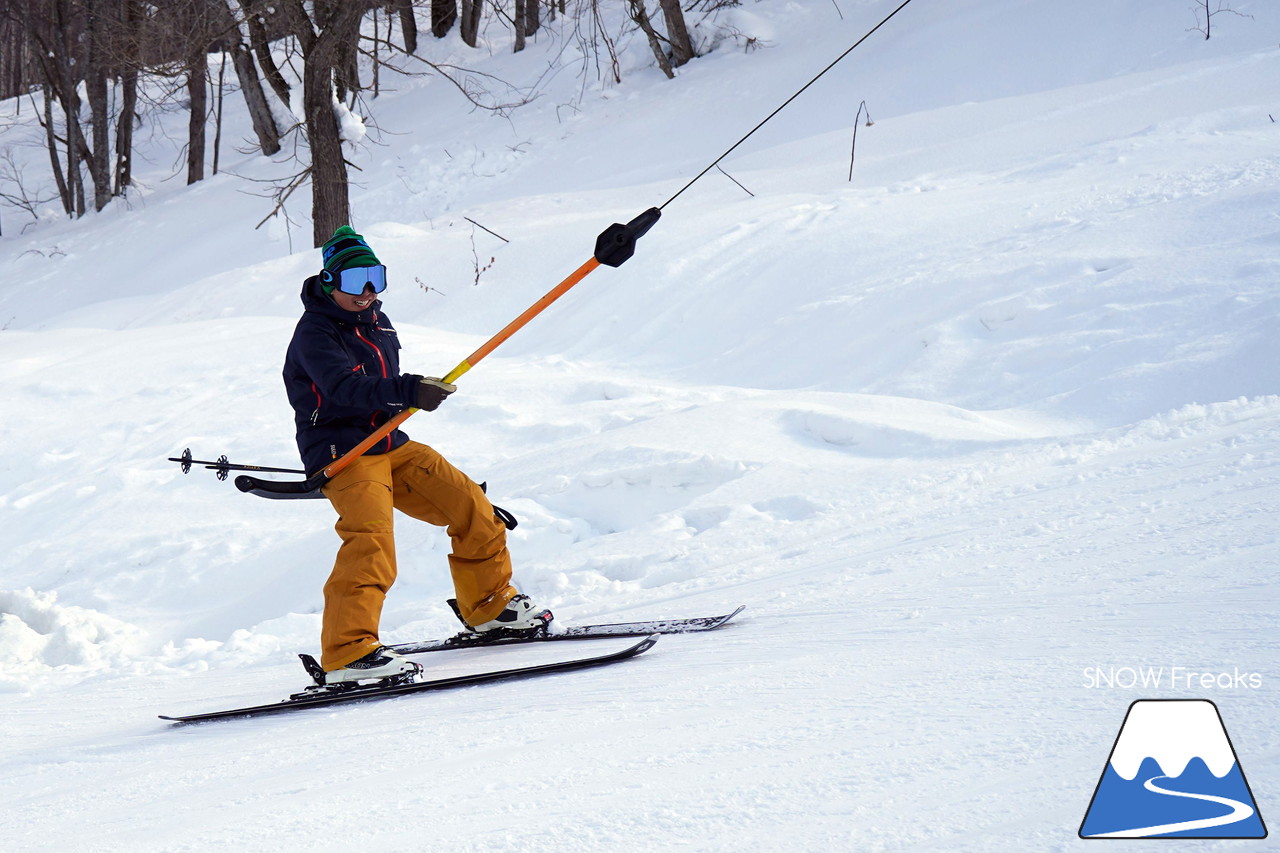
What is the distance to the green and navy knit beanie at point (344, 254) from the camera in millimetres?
3434

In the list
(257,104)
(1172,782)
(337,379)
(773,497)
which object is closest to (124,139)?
(257,104)

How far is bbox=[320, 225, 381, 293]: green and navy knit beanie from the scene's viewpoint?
135 inches

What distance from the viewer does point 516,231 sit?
1180 centimetres

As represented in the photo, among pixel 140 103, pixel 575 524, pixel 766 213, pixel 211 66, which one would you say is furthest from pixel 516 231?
pixel 140 103

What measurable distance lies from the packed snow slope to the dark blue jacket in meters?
0.86

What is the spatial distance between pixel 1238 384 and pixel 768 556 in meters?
2.51

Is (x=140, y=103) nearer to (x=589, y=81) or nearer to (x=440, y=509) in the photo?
(x=589, y=81)

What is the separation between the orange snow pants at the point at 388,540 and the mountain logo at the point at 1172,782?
2168mm

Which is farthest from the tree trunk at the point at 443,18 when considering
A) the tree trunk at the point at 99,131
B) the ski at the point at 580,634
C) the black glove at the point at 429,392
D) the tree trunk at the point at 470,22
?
the black glove at the point at 429,392

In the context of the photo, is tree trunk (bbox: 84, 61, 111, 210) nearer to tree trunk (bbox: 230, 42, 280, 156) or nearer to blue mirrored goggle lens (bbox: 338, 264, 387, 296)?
tree trunk (bbox: 230, 42, 280, 156)

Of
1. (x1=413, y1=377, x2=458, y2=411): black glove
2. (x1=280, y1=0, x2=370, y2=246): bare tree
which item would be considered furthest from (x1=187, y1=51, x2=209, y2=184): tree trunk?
(x1=413, y1=377, x2=458, y2=411): black glove

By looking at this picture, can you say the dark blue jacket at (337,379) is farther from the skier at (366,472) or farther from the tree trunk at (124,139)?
the tree trunk at (124,139)

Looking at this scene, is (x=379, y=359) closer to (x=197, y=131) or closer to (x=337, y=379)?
(x=337, y=379)

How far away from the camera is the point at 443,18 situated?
23.5 metres
